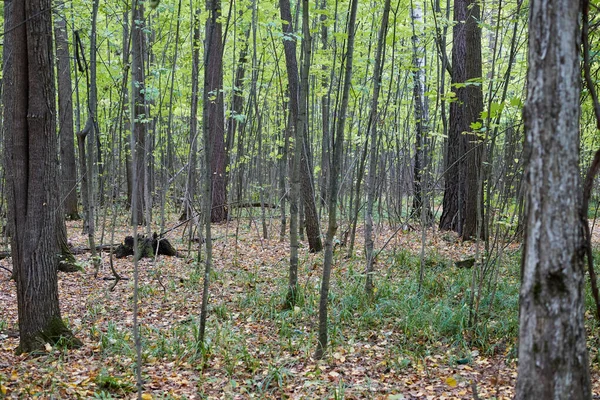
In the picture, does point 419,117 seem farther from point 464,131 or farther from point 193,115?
point 193,115

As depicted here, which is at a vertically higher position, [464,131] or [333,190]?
[464,131]

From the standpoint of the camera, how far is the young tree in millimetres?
4355

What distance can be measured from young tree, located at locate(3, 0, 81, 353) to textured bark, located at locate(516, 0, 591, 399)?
414cm

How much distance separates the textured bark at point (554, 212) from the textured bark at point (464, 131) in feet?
23.5

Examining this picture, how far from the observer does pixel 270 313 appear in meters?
5.93

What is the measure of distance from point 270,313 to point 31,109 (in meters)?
3.44

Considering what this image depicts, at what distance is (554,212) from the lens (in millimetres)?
1763

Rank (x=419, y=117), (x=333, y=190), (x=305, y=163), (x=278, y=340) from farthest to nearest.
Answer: (x=419, y=117) < (x=305, y=163) < (x=278, y=340) < (x=333, y=190)

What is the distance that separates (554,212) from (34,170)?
4.34 metres

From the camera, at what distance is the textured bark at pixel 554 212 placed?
69.2 inches

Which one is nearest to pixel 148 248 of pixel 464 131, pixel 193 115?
pixel 193 115

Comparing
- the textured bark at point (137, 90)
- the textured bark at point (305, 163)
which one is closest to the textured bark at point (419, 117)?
the textured bark at point (305, 163)

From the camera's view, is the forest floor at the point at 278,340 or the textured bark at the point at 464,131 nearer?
the forest floor at the point at 278,340

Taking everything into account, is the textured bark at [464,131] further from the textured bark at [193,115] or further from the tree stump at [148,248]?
the tree stump at [148,248]
